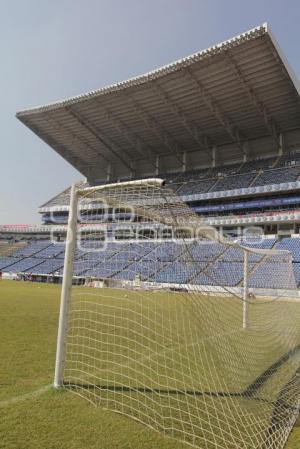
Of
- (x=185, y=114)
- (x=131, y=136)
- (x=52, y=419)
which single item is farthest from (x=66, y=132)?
(x=52, y=419)

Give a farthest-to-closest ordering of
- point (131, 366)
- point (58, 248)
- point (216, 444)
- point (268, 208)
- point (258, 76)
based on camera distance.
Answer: point (58, 248), point (268, 208), point (258, 76), point (131, 366), point (216, 444)

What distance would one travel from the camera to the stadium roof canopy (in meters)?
26.7

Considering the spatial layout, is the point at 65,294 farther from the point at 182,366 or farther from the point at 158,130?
the point at 158,130

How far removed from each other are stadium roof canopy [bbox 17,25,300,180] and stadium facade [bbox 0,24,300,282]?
0.08m

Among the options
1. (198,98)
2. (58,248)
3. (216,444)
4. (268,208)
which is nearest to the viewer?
(216,444)

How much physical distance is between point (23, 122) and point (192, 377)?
39.4 m

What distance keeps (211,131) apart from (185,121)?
328 cm

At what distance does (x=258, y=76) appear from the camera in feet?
89.4

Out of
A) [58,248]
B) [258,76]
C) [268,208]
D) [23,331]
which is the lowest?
[23,331]

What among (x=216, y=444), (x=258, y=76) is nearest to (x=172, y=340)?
(x=216, y=444)

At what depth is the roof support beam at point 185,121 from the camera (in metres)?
30.9

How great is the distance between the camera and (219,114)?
31938mm

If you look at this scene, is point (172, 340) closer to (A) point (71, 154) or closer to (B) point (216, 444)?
(B) point (216, 444)

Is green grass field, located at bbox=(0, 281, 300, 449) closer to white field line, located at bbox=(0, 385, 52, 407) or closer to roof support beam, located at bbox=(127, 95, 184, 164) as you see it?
white field line, located at bbox=(0, 385, 52, 407)
